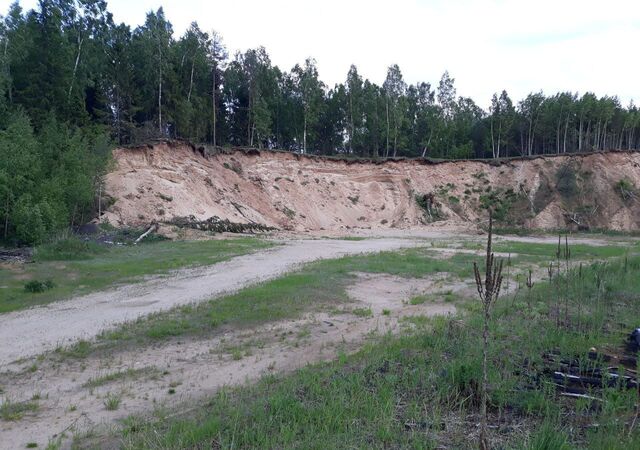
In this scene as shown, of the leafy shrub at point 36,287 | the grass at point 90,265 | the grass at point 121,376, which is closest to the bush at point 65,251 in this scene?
the grass at point 90,265

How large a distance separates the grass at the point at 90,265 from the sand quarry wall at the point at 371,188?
475 inches

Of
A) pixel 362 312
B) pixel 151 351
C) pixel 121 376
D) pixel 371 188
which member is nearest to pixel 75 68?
pixel 371 188

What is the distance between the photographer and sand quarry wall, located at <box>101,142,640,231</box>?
1614 inches

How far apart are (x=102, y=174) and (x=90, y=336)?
84.2 ft

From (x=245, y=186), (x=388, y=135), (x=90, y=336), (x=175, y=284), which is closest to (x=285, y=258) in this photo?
(x=175, y=284)

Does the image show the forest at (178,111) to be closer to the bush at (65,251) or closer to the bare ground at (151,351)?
the bush at (65,251)

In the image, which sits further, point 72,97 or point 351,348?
point 72,97

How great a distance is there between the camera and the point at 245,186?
47594 mm

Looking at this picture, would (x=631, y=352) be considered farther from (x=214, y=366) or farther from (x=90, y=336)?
(x=90, y=336)

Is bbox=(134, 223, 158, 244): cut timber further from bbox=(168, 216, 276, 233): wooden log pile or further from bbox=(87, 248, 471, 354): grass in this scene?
bbox=(87, 248, 471, 354): grass

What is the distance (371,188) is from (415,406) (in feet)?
168

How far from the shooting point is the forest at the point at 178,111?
29062mm

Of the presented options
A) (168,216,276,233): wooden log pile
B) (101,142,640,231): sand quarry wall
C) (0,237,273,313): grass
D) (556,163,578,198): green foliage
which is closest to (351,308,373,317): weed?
(0,237,273,313): grass

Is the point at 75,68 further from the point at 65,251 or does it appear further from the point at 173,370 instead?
the point at 173,370
